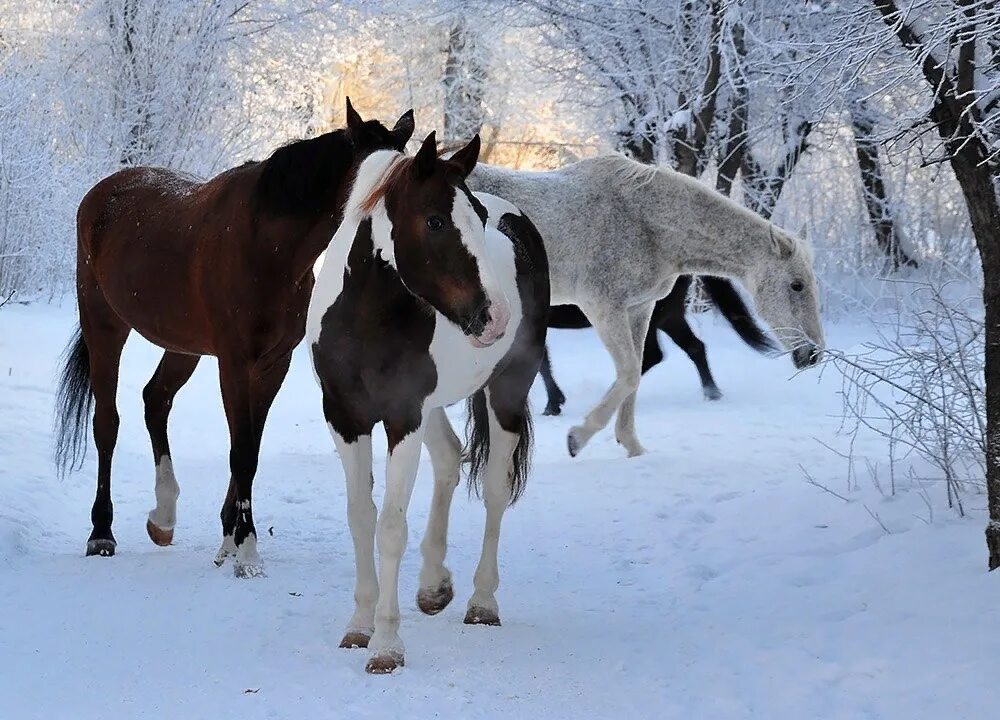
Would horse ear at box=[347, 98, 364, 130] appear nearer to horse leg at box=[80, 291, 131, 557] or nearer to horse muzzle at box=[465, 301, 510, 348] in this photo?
horse muzzle at box=[465, 301, 510, 348]

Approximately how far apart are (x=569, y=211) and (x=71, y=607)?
4.23m

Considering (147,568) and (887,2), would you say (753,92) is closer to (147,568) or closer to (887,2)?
(887,2)

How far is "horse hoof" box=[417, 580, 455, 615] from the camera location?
3885 mm

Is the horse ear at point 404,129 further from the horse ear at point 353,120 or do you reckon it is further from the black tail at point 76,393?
the black tail at point 76,393

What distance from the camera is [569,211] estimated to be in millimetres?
7184

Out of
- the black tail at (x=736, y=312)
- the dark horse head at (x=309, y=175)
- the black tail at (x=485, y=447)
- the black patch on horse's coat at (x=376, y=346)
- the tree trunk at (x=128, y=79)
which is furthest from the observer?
the tree trunk at (x=128, y=79)

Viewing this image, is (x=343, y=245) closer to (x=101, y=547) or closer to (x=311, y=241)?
(x=311, y=241)

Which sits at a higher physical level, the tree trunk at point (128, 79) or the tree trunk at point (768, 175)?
the tree trunk at point (128, 79)

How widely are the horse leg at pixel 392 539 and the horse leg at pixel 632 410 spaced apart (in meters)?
4.02

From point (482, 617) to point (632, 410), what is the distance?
3.71 meters

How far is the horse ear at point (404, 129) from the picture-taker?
13.5 ft

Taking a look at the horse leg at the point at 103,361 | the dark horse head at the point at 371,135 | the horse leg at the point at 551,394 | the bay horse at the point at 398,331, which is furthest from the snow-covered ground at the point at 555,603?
the horse leg at the point at 551,394

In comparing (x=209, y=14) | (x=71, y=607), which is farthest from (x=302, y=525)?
(x=209, y=14)

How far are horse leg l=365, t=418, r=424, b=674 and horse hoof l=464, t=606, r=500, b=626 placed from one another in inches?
19.3
